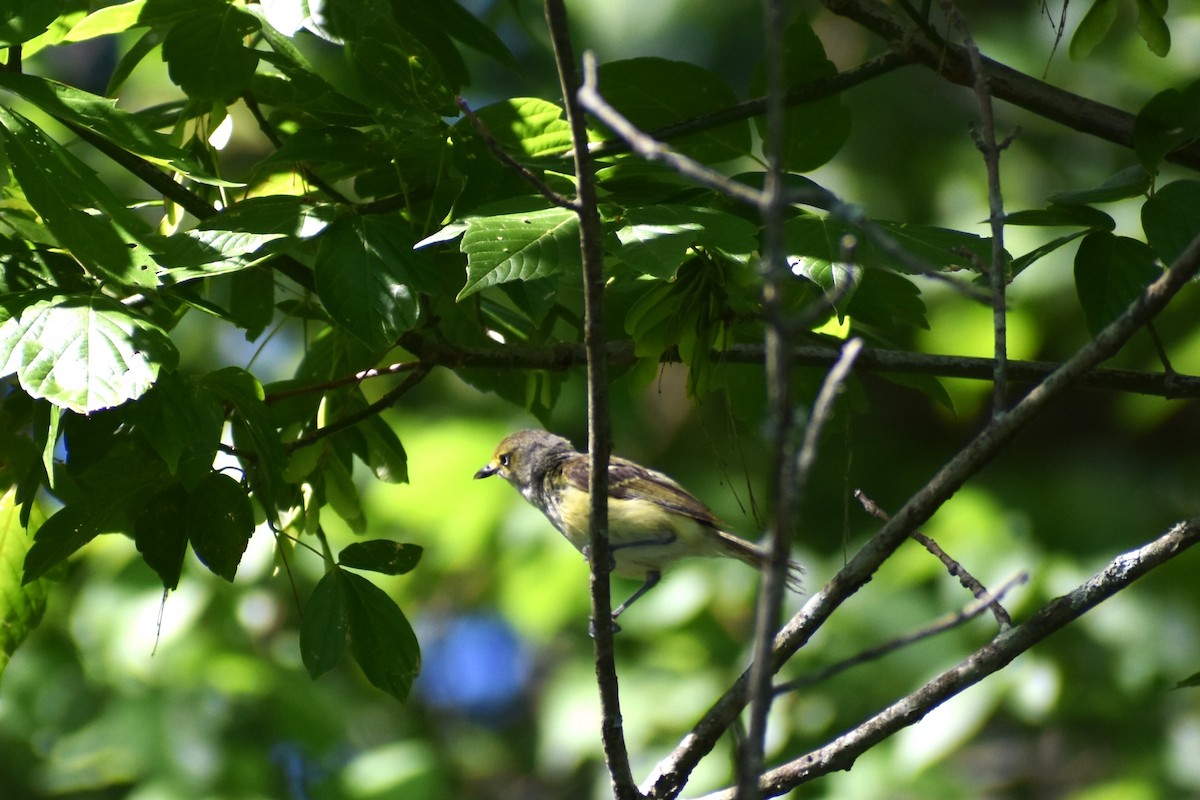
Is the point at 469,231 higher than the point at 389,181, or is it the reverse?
the point at 389,181

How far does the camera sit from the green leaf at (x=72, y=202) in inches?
84.8

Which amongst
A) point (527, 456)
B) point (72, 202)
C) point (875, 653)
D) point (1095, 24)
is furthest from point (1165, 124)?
point (527, 456)

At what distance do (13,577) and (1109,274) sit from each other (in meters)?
2.43

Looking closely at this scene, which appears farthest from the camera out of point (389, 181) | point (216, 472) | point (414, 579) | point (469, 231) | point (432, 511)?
point (414, 579)

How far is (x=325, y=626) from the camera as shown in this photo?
256 cm


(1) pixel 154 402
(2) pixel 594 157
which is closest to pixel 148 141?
(1) pixel 154 402

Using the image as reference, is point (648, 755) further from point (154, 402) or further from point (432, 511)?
point (154, 402)

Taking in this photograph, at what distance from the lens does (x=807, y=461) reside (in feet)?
4.17

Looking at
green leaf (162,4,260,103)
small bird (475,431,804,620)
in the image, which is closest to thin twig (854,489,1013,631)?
green leaf (162,4,260,103)

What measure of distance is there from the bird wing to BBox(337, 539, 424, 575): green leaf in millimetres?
1793

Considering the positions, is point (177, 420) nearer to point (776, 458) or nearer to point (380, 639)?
point (380, 639)

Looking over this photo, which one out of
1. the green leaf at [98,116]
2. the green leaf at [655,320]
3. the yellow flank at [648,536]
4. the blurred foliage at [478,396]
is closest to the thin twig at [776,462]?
the blurred foliage at [478,396]

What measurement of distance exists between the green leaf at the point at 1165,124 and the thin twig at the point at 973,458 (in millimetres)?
611

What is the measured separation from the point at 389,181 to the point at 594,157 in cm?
48
